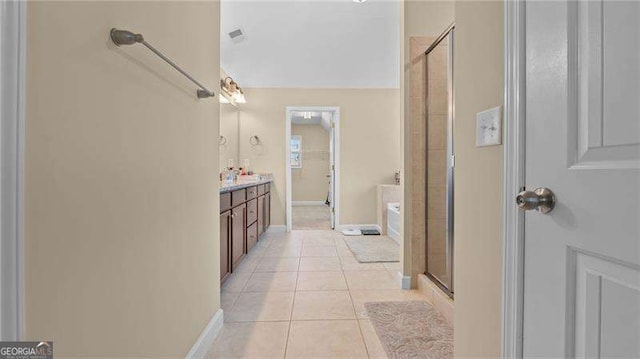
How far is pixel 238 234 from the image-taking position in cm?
262

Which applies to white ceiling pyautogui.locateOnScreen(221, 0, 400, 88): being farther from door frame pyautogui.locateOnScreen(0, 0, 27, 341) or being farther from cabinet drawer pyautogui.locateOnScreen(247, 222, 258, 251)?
door frame pyautogui.locateOnScreen(0, 0, 27, 341)

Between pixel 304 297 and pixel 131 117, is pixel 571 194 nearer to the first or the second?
pixel 131 117

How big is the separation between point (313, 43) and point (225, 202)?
268 centimetres

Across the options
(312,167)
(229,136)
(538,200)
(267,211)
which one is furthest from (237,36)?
(312,167)

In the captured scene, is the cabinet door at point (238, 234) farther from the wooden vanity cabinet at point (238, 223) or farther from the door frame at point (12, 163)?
the door frame at point (12, 163)

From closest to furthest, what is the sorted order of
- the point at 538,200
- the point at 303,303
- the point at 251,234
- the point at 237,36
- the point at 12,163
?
the point at 12,163 < the point at 538,200 < the point at 303,303 < the point at 251,234 < the point at 237,36

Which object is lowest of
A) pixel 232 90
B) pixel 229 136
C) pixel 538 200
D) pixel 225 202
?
pixel 225 202

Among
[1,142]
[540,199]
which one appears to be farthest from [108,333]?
[540,199]

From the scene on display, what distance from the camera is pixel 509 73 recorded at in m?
0.81

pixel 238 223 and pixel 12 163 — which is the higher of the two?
pixel 12 163

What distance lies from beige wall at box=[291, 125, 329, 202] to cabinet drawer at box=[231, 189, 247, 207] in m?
5.59

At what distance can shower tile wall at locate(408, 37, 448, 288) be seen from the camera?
7.27 ft

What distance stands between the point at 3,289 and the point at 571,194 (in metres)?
1.15

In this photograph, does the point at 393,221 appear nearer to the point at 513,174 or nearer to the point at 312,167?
the point at 513,174
